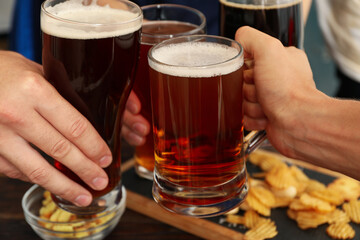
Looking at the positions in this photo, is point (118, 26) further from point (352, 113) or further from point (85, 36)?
point (352, 113)

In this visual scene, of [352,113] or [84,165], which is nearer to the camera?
[352,113]

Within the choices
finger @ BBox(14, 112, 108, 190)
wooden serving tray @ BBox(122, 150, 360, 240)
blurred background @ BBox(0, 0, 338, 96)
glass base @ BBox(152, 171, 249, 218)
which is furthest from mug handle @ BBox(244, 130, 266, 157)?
blurred background @ BBox(0, 0, 338, 96)

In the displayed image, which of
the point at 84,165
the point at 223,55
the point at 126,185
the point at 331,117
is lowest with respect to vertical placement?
the point at 126,185

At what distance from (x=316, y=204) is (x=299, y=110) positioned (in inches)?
12.1

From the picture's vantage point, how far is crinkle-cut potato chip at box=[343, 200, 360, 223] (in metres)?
1.13

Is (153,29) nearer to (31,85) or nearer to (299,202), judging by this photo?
(31,85)

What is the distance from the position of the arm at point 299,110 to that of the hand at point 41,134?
1.14ft

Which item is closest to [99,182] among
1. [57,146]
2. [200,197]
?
[57,146]

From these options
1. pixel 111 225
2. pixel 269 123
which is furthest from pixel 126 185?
pixel 269 123

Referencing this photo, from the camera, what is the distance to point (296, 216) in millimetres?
1138

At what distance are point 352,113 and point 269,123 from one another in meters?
0.20

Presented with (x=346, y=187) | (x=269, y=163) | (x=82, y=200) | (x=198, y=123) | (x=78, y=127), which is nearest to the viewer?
(x=198, y=123)

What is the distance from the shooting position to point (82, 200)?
1028 millimetres

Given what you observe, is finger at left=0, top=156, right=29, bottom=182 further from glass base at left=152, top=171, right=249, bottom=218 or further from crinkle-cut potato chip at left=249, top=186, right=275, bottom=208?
crinkle-cut potato chip at left=249, top=186, right=275, bottom=208
